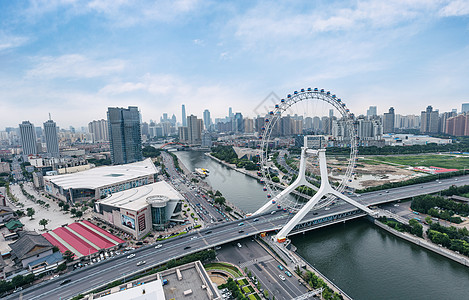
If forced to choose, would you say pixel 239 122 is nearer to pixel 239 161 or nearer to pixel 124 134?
pixel 239 161

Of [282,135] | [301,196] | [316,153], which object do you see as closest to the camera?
[316,153]

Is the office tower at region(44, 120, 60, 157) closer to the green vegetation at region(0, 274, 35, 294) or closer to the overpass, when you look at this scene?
the green vegetation at region(0, 274, 35, 294)

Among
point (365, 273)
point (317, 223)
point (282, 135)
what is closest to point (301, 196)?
point (317, 223)

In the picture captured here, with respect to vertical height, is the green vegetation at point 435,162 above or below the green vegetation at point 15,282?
above

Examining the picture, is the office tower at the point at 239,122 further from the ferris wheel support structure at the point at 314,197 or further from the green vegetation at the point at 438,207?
the ferris wheel support structure at the point at 314,197

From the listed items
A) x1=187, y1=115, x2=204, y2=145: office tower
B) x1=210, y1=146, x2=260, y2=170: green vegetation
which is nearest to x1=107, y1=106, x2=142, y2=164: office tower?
x1=210, y1=146, x2=260, y2=170: green vegetation

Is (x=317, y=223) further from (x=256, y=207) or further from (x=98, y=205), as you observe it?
(x=98, y=205)

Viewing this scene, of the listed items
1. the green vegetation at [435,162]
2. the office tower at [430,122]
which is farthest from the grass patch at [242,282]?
the office tower at [430,122]
